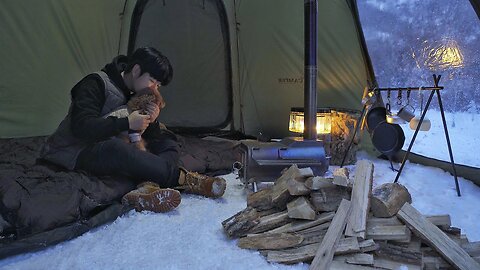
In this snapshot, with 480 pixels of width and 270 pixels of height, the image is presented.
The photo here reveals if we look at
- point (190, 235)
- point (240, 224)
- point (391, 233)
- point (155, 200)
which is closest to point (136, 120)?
point (155, 200)

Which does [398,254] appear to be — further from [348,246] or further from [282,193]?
[282,193]

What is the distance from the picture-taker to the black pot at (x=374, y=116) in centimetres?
272

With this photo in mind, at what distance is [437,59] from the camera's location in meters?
2.54

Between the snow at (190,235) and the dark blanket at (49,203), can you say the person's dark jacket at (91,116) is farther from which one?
the snow at (190,235)

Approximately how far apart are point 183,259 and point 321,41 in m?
2.60

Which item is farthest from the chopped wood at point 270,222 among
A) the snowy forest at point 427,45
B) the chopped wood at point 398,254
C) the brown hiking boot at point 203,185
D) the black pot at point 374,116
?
the snowy forest at point 427,45

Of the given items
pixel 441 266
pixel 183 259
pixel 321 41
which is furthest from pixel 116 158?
pixel 321 41

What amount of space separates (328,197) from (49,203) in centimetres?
115

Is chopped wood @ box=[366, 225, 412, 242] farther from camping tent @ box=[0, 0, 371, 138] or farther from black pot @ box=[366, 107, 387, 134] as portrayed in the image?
camping tent @ box=[0, 0, 371, 138]

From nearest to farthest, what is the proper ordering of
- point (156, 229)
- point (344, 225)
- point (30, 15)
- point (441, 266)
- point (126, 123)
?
point (441, 266)
point (344, 225)
point (156, 229)
point (126, 123)
point (30, 15)

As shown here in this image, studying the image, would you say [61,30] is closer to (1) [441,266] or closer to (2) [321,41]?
(2) [321,41]

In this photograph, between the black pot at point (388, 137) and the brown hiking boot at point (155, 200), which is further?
the black pot at point (388, 137)

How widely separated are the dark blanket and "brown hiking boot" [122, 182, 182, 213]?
53 mm

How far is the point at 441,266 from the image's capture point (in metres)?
1.29
